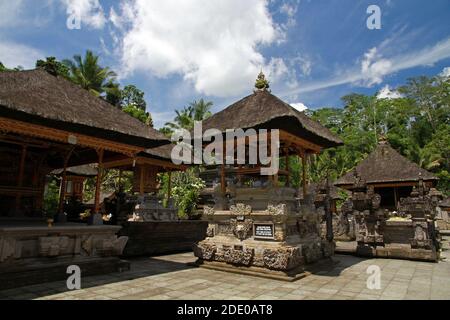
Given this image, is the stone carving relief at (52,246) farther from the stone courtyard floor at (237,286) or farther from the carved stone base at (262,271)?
the carved stone base at (262,271)

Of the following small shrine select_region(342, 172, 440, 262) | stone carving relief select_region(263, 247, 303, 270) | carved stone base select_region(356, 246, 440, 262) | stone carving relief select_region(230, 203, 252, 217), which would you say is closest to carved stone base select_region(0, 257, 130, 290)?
stone carving relief select_region(230, 203, 252, 217)

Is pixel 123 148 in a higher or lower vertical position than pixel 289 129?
lower

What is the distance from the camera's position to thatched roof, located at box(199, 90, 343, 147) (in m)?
8.27

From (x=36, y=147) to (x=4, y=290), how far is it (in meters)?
5.39

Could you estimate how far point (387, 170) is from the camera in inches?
776

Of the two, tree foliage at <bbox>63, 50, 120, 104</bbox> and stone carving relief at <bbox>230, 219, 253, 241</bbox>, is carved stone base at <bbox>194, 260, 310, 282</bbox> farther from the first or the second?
tree foliage at <bbox>63, 50, 120, 104</bbox>

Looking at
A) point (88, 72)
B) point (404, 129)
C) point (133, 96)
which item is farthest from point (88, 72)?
point (404, 129)

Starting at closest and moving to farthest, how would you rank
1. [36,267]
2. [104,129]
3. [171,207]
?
[36,267] → [104,129] → [171,207]

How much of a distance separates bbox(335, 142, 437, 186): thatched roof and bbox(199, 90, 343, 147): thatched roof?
10.3m

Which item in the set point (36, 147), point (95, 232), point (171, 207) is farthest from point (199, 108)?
point (95, 232)

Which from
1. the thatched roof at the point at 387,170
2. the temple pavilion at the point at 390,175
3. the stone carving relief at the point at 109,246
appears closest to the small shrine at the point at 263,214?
the stone carving relief at the point at 109,246

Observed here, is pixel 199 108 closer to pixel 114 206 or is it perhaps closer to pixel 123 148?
pixel 114 206

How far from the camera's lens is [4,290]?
608cm

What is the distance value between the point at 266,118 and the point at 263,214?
2650mm
